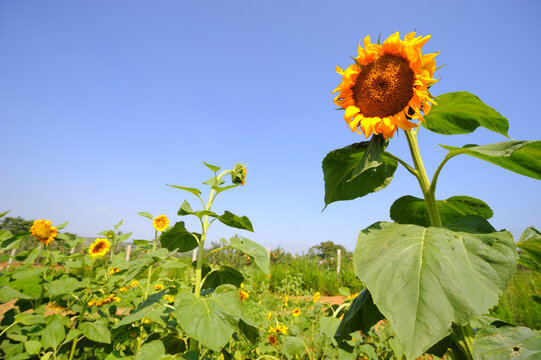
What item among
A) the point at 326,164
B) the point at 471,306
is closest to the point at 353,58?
the point at 326,164

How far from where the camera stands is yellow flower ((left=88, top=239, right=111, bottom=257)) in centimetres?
272

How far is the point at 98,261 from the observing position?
296cm

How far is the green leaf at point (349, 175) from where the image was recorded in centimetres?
88

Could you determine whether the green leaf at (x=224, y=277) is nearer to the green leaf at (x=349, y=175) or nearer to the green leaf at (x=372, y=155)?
the green leaf at (x=349, y=175)

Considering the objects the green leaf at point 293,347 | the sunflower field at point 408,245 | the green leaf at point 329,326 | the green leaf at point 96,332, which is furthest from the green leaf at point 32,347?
the green leaf at point 329,326

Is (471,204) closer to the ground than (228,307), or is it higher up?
higher up

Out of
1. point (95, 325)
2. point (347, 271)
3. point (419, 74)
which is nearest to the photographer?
point (419, 74)

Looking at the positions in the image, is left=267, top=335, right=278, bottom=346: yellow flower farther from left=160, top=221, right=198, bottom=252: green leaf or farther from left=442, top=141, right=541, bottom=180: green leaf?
left=442, top=141, right=541, bottom=180: green leaf

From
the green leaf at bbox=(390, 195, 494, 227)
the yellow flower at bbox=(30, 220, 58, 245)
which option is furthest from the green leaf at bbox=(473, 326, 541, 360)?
the yellow flower at bbox=(30, 220, 58, 245)

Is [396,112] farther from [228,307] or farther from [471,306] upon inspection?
[228,307]

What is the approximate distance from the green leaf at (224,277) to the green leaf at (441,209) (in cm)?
93

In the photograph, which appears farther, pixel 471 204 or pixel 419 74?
pixel 471 204

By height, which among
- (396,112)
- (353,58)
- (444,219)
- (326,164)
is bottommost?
(444,219)

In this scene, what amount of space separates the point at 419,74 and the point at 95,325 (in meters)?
2.28
